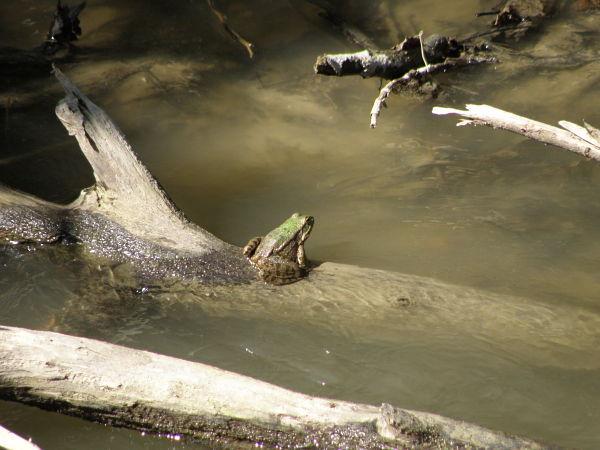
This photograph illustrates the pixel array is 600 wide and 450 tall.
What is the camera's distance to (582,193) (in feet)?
15.6

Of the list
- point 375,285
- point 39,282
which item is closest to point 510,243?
point 375,285

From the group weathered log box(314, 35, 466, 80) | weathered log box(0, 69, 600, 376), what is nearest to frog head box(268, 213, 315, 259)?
weathered log box(0, 69, 600, 376)

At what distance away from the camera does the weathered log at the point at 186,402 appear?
7.78 feet

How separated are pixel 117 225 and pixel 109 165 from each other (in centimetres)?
43

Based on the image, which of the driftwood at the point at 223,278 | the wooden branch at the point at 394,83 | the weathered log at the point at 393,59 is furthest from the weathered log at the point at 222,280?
the weathered log at the point at 393,59

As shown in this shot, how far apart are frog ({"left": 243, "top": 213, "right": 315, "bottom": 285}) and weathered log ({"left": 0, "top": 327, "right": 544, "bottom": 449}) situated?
1.09 metres

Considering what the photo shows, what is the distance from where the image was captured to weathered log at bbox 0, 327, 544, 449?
7.78 ft

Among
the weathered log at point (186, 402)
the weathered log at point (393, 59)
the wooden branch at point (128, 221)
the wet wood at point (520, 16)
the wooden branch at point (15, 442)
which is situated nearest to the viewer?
the wooden branch at point (15, 442)

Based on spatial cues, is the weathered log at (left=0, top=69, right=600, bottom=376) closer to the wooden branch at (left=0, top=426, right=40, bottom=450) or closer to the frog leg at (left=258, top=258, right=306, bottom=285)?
the frog leg at (left=258, top=258, right=306, bottom=285)

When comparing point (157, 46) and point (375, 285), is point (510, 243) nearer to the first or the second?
point (375, 285)

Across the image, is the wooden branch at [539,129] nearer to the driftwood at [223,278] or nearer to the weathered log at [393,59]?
the driftwood at [223,278]

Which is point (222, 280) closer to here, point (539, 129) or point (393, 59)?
point (539, 129)

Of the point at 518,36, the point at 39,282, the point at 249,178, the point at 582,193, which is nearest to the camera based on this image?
the point at 39,282

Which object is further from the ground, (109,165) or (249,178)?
(109,165)
